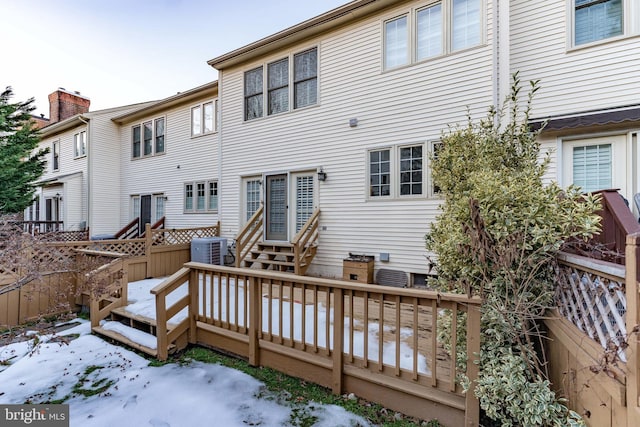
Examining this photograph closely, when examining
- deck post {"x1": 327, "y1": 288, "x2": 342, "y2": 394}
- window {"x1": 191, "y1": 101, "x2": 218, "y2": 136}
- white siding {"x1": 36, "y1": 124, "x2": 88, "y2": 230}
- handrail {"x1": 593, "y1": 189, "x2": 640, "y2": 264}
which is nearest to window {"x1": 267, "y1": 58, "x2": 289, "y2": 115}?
window {"x1": 191, "y1": 101, "x2": 218, "y2": 136}

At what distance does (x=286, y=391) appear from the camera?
9.87 ft

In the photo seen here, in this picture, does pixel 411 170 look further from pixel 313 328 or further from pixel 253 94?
pixel 253 94

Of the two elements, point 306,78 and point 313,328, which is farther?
point 306,78

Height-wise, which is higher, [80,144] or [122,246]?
[80,144]

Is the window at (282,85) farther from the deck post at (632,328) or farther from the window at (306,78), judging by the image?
the deck post at (632,328)

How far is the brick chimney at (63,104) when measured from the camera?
613 inches

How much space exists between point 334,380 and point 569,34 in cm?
676

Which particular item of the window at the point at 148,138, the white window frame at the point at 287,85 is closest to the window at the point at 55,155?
the window at the point at 148,138

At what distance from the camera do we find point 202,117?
36.3ft

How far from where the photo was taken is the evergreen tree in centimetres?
1070

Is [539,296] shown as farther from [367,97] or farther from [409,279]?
[367,97]

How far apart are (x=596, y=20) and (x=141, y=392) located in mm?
8494

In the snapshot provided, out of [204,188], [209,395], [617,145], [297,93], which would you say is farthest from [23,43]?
[617,145]

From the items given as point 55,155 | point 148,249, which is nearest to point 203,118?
point 148,249
